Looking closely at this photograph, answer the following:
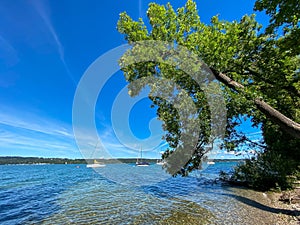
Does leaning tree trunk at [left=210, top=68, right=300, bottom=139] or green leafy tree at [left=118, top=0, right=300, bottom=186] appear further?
green leafy tree at [left=118, top=0, right=300, bottom=186]

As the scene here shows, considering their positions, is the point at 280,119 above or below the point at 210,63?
below

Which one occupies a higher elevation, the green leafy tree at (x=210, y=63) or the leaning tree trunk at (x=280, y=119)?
the green leafy tree at (x=210, y=63)

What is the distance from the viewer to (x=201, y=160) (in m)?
10.5

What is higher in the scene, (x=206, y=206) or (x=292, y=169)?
(x=292, y=169)

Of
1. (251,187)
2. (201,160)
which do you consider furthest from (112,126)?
(251,187)

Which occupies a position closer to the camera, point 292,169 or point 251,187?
point 292,169

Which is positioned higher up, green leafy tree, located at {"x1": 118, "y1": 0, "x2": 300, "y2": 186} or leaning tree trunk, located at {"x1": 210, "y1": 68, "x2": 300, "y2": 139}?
green leafy tree, located at {"x1": 118, "y1": 0, "x2": 300, "y2": 186}

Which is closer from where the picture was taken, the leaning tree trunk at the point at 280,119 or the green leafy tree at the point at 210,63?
the leaning tree trunk at the point at 280,119

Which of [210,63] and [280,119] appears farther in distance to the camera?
[210,63]

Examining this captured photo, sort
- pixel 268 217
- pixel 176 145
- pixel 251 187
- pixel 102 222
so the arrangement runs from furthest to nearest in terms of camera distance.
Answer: pixel 251 187, pixel 176 145, pixel 102 222, pixel 268 217

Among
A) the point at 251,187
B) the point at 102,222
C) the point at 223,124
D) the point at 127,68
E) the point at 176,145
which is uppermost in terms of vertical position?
the point at 127,68

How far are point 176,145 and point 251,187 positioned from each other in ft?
36.4

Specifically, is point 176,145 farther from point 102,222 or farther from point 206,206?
point 102,222

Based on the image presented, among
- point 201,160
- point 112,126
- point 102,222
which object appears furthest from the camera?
point 112,126
